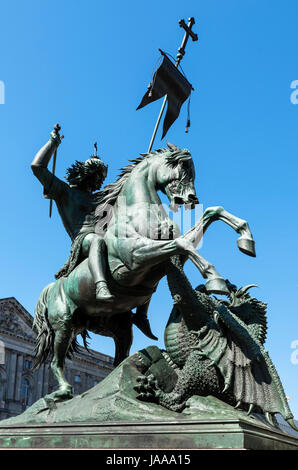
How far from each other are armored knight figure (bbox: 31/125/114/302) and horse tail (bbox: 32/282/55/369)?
1.08 feet

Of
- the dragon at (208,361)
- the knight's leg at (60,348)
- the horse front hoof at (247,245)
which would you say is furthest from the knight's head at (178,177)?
the knight's leg at (60,348)

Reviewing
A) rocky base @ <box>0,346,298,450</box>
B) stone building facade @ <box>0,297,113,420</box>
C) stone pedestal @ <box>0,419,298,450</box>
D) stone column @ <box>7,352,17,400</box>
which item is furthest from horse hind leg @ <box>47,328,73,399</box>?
stone column @ <box>7,352,17,400</box>

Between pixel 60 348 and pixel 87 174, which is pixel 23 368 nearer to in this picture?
pixel 87 174

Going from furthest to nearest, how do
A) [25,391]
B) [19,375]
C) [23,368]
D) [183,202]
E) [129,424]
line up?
[23,368] < [25,391] < [19,375] < [183,202] < [129,424]

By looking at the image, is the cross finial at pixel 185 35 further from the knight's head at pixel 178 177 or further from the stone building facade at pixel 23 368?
the stone building facade at pixel 23 368

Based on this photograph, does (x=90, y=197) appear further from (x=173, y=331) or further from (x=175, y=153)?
(x=173, y=331)

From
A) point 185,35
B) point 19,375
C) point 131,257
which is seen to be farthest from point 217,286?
point 19,375

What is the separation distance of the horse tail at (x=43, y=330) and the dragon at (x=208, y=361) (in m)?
1.70

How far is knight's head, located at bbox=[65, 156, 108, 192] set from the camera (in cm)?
781

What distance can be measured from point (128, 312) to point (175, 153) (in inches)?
78.1

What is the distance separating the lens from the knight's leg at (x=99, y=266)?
20.2 feet

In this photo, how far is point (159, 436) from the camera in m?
4.91

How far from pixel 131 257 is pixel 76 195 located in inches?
72.0
